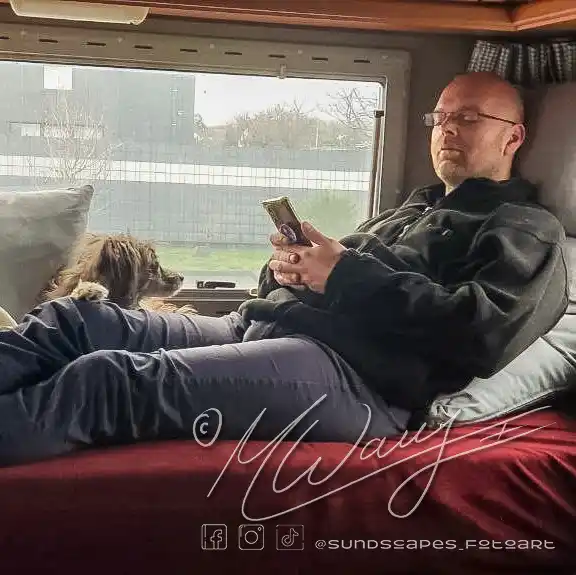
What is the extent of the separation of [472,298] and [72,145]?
0.69 metres

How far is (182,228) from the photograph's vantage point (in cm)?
129

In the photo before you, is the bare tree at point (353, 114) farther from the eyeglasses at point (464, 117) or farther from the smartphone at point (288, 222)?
the smartphone at point (288, 222)

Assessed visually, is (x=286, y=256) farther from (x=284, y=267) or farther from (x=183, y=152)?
(x=183, y=152)

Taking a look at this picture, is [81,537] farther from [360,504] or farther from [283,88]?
[283,88]

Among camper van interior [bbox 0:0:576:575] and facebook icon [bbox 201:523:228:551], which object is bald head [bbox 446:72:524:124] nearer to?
camper van interior [bbox 0:0:576:575]

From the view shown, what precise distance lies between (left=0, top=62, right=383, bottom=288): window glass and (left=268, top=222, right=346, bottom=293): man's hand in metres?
0.14

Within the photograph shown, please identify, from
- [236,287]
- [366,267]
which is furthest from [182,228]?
[366,267]

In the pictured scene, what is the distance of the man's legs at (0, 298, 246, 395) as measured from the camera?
938 mm

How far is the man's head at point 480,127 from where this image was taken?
3.88ft

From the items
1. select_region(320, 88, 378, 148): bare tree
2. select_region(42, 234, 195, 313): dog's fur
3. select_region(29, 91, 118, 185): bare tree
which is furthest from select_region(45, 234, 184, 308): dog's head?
select_region(320, 88, 378, 148): bare tree

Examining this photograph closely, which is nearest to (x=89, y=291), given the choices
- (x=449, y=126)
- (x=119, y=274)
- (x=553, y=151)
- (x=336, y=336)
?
(x=119, y=274)

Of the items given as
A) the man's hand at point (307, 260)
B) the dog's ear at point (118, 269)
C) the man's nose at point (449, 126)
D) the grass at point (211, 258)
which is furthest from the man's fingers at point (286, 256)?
the man's nose at point (449, 126)

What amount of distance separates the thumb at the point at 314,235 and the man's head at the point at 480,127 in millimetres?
264

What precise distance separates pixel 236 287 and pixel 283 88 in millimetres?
345
